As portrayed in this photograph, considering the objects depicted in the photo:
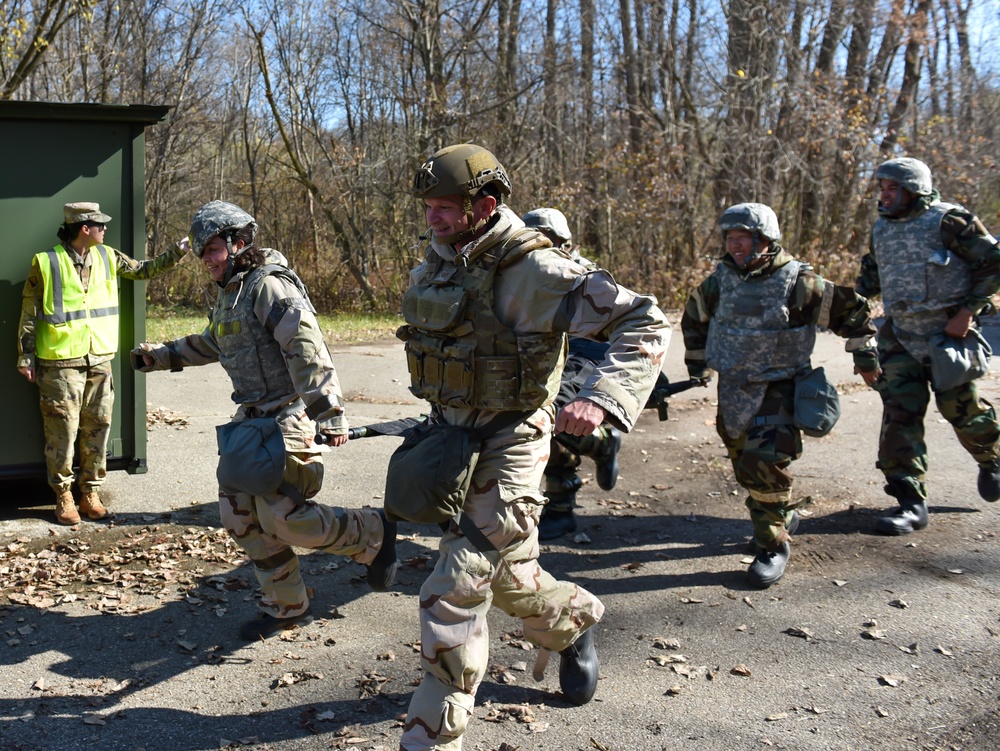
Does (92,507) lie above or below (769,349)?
below

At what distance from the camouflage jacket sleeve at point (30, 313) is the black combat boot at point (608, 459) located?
3.60 m

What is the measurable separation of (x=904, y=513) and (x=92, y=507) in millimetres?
5112

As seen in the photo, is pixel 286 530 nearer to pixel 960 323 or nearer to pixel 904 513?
pixel 904 513

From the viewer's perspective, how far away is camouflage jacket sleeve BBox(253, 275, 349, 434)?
4336 millimetres

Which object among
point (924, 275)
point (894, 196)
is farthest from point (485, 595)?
point (894, 196)

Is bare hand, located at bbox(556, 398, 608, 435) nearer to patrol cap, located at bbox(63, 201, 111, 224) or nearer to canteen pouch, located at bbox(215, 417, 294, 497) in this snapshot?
canteen pouch, located at bbox(215, 417, 294, 497)

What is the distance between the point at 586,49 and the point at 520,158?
10.8ft

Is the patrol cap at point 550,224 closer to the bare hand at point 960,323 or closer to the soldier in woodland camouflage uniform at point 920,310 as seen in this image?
the soldier in woodland camouflage uniform at point 920,310

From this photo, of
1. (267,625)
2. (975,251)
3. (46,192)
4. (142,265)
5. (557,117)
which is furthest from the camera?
(557,117)

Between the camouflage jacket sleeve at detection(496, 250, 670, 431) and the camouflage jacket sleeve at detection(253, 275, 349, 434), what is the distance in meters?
1.21

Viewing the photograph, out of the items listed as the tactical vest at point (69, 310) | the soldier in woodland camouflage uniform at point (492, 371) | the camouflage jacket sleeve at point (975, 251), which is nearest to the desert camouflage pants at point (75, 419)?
the tactical vest at point (69, 310)

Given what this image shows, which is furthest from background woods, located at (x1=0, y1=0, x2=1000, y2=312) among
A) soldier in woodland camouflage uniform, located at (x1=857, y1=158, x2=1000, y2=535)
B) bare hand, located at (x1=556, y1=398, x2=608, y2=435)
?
bare hand, located at (x1=556, y1=398, x2=608, y2=435)

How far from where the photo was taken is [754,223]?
512cm

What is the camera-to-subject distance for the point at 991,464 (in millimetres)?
6262
